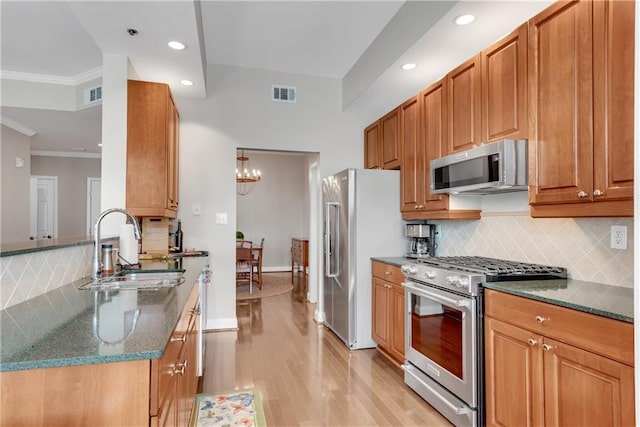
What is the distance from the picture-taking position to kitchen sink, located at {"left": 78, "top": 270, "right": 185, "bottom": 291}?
1902 millimetres

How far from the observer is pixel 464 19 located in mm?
2271

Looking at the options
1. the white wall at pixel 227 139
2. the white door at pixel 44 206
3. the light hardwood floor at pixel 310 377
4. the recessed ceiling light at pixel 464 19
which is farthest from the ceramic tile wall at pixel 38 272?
the white door at pixel 44 206

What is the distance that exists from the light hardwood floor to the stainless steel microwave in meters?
1.50

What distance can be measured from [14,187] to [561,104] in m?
7.10

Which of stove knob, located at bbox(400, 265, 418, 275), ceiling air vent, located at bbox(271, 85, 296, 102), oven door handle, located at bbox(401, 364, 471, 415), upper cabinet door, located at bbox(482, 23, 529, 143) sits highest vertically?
ceiling air vent, located at bbox(271, 85, 296, 102)

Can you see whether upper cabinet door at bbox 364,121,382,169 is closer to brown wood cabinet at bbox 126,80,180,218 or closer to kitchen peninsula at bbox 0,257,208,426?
brown wood cabinet at bbox 126,80,180,218

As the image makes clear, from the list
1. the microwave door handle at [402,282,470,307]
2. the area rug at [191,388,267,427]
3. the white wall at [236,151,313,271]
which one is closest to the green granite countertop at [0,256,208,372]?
the area rug at [191,388,267,427]

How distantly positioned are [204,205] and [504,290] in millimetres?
3149

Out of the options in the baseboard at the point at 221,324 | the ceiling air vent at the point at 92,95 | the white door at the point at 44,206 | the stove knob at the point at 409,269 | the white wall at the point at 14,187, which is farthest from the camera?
the white door at the point at 44,206

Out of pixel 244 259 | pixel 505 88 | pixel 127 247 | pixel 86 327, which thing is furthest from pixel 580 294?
pixel 244 259

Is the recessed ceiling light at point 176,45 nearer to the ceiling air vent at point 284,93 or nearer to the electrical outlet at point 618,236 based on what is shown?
the ceiling air vent at point 284,93

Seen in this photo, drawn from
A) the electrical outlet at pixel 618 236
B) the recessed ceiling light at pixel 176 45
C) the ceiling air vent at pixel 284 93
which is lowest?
the electrical outlet at pixel 618 236

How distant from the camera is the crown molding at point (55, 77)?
4.30 metres

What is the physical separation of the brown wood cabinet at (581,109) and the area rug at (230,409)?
209cm
